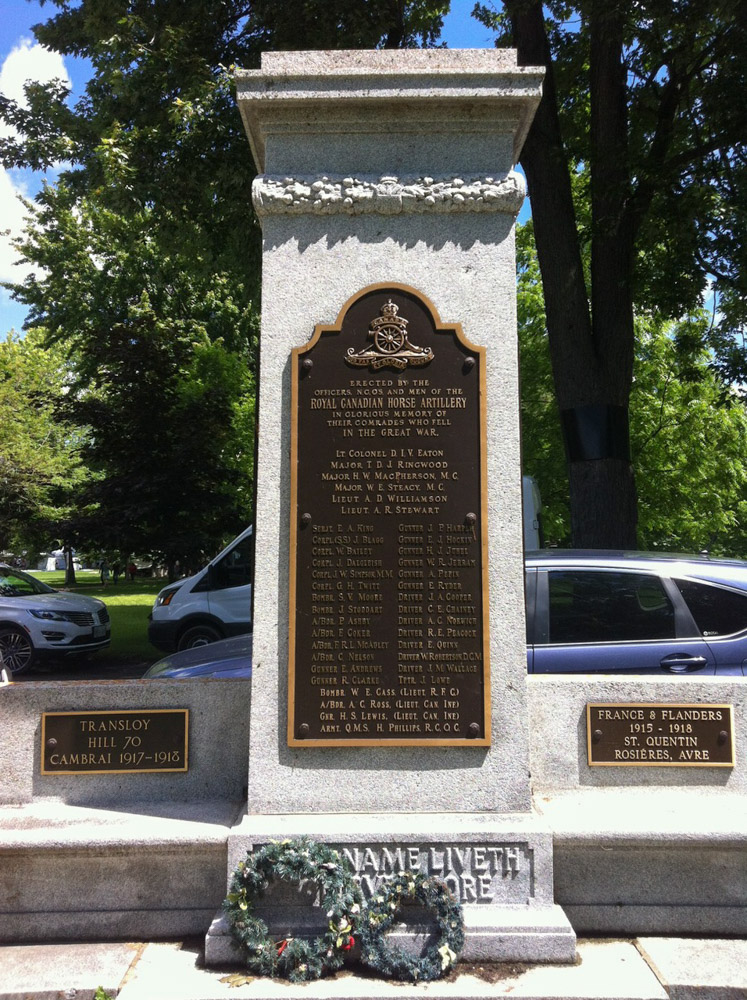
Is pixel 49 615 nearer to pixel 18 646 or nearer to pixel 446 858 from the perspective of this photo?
pixel 18 646

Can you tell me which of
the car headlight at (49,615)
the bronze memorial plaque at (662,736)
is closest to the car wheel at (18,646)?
the car headlight at (49,615)

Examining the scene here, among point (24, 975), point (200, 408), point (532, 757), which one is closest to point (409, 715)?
point (532, 757)

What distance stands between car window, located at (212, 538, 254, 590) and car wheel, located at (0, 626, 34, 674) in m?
3.38

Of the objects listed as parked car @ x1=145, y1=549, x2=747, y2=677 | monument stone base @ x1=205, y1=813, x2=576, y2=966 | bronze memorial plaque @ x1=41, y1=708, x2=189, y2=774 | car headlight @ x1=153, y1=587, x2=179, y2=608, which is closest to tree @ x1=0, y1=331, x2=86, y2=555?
car headlight @ x1=153, y1=587, x2=179, y2=608

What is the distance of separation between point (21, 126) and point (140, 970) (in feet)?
45.8

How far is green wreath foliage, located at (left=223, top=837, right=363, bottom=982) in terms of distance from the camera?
137 inches

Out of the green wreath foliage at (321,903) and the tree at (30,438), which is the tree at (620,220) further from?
the tree at (30,438)

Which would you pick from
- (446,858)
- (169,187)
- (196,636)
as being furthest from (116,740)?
(196,636)

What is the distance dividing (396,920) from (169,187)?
991 centimetres

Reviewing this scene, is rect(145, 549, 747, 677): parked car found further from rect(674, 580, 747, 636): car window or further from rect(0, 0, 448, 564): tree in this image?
rect(0, 0, 448, 564): tree

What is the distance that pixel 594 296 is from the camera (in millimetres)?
10383

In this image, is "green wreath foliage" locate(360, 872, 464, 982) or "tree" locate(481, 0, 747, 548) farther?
"tree" locate(481, 0, 747, 548)

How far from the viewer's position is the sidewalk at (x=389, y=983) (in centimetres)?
332

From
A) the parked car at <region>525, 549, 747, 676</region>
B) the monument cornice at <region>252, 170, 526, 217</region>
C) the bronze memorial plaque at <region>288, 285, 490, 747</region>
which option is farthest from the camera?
the parked car at <region>525, 549, 747, 676</region>
